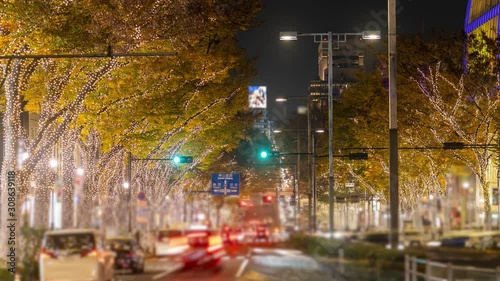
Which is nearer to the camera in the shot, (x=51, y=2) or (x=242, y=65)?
(x=51, y=2)

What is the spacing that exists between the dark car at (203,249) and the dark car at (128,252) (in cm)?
135

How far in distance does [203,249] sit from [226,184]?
147ft

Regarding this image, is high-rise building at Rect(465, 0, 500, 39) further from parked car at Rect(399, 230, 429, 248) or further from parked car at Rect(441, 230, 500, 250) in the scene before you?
parked car at Rect(441, 230, 500, 250)

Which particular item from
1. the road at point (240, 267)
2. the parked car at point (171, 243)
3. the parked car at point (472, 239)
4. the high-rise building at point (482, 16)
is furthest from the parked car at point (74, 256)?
the high-rise building at point (482, 16)

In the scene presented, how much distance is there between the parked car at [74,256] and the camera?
19359 mm

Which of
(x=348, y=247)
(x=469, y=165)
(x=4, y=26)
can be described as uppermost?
(x=4, y=26)

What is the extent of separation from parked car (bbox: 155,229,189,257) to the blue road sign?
1731 inches

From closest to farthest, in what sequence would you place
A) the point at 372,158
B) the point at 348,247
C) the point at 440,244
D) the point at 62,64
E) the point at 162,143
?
the point at 440,244 < the point at 348,247 < the point at 62,64 < the point at 162,143 < the point at 372,158

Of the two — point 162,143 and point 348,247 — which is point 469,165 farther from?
point 348,247

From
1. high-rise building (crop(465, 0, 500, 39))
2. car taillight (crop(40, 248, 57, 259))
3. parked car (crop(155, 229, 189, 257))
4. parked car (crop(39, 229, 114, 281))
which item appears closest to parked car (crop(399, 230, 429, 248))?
parked car (crop(155, 229, 189, 257))

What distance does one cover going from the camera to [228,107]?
2151 inches

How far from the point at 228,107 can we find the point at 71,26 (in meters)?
26.9

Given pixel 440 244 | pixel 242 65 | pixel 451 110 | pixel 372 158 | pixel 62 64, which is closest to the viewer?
pixel 440 244

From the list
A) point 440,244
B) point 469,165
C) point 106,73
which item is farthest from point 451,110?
point 440,244
